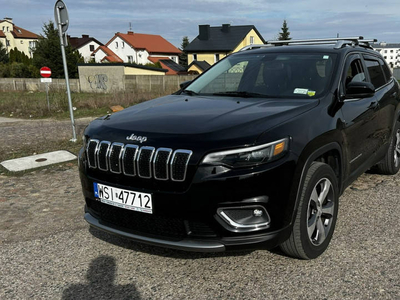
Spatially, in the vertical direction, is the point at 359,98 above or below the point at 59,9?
below

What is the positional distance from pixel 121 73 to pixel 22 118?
59.4 feet

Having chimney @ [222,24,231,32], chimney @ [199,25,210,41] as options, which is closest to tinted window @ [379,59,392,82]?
chimney @ [199,25,210,41]

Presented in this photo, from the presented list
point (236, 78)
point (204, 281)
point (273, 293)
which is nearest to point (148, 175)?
point (204, 281)

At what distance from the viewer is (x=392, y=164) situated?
17.5 feet

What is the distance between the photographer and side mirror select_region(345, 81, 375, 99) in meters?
3.64

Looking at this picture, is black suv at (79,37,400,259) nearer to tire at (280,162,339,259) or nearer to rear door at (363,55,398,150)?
tire at (280,162,339,259)

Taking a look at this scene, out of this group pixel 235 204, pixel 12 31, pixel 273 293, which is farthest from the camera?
pixel 12 31

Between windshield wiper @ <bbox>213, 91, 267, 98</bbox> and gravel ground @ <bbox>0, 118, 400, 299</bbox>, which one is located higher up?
windshield wiper @ <bbox>213, 91, 267, 98</bbox>

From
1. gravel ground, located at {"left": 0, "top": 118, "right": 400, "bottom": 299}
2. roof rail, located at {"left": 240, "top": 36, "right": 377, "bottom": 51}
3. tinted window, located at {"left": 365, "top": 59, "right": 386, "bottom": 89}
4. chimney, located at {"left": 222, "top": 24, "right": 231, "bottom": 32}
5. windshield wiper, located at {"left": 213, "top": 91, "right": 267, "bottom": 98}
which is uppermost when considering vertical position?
chimney, located at {"left": 222, "top": 24, "right": 231, "bottom": 32}

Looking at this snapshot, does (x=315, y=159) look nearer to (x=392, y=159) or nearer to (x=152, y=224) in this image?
(x=152, y=224)

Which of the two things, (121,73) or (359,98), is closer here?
(359,98)

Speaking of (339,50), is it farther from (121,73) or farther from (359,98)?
(121,73)

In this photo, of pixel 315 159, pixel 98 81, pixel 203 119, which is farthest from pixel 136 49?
pixel 315 159

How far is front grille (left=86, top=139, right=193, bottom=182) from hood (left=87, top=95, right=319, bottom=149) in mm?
83
